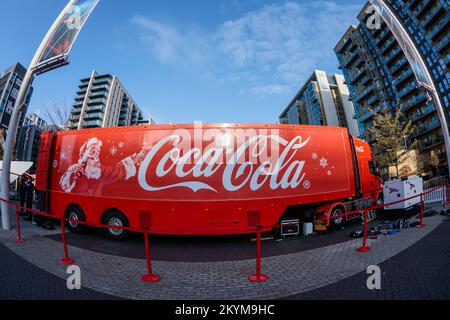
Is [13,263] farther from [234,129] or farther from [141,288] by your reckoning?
[234,129]

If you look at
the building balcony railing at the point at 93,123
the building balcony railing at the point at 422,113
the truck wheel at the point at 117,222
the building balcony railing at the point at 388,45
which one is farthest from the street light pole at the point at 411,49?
the building balcony railing at the point at 93,123

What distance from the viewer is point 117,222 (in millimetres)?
8094

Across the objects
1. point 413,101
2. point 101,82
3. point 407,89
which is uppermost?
point 101,82

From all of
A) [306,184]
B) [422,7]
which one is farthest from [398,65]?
[306,184]

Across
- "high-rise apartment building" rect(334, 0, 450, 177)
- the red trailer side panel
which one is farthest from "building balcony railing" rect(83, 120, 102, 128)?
the red trailer side panel

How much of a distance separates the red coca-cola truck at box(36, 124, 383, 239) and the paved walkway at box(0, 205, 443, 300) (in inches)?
62.3

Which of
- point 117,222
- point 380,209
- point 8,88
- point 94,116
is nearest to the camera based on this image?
point 117,222

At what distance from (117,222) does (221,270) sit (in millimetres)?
4713

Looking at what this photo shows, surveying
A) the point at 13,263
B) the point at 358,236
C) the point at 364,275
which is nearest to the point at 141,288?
the point at 13,263

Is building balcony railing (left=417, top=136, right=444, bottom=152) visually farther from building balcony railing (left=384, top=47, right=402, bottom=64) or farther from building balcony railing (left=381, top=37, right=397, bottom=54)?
building balcony railing (left=381, top=37, right=397, bottom=54)

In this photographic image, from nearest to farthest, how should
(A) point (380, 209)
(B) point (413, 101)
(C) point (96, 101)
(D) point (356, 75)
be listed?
(A) point (380, 209), (B) point (413, 101), (D) point (356, 75), (C) point (96, 101)

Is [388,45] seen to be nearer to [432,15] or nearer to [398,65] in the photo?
[398,65]

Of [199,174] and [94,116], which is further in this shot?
[94,116]

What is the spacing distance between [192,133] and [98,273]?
15.3 ft
